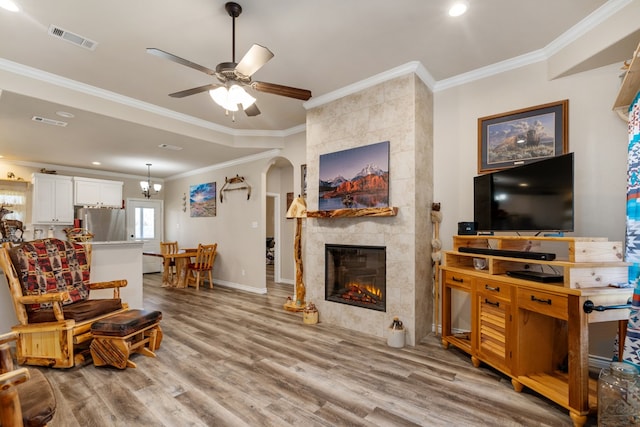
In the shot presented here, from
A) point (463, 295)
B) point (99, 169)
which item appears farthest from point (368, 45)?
point (99, 169)

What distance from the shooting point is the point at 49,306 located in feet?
9.14

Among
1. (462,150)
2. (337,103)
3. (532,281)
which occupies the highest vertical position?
(337,103)

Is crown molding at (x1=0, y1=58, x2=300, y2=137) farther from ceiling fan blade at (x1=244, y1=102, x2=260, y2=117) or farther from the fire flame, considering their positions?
the fire flame

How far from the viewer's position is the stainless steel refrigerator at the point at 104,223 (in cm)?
647

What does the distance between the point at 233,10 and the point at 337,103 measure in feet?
5.71

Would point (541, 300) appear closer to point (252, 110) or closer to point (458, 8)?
point (458, 8)

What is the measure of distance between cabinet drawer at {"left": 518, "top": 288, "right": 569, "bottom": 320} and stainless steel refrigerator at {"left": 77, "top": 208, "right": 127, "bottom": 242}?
7.77 meters

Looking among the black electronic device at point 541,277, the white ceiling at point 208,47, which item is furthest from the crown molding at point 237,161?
the black electronic device at point 541,277

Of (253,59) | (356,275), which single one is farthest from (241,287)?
(253,59)

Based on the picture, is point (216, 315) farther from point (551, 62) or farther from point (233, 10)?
point (551, 62)

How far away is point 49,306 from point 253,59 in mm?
2945

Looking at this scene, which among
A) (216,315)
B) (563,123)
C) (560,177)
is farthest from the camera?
(216,315)

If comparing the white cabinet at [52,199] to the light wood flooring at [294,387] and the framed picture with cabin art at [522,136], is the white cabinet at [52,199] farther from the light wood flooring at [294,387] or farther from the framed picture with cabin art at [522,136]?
the framed picture with cabin art at [522,136]

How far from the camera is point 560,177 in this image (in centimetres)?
220
